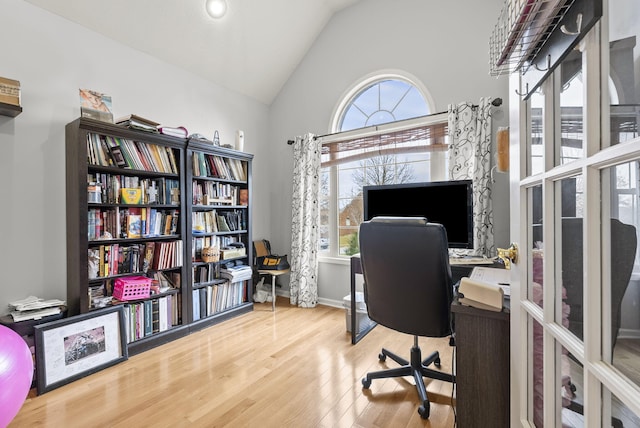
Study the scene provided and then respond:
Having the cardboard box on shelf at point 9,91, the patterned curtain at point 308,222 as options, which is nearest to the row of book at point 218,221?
the patterned curtain at point 308,222

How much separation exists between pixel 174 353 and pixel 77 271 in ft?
3.08

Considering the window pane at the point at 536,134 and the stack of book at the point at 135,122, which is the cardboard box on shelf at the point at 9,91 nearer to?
the stack of book at the point at 135,122

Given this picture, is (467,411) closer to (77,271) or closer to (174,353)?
(174,353)

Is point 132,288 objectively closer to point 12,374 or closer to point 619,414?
point 12,374

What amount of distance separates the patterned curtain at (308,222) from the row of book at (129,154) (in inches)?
54.3

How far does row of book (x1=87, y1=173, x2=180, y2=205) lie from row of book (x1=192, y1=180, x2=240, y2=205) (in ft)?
0.80

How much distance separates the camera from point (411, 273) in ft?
4.95

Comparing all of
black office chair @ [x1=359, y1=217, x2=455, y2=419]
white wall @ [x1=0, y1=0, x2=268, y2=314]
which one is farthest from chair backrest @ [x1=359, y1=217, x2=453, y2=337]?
white wall @ [x1=0, y1=0, x2=268, y2=314]

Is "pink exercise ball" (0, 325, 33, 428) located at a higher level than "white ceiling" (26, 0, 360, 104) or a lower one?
lower

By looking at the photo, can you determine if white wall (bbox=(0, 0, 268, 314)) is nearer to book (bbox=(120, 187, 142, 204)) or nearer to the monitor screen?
book (bbox=(120, 187, 142, 204))

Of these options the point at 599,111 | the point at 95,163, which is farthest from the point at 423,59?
the point at 95,163

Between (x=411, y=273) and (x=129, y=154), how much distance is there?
2.35 meters

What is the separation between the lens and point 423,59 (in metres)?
2.81

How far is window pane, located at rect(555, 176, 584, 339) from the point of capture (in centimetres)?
55
